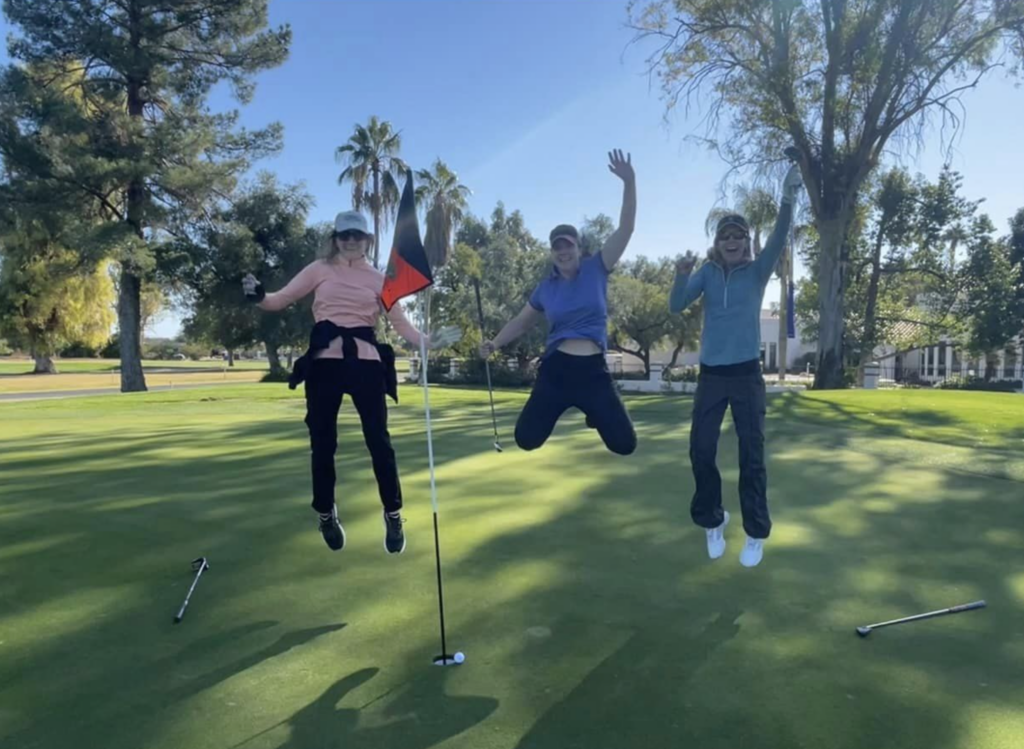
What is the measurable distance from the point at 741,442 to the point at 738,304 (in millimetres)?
889

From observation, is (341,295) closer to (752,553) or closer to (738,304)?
(738,304)

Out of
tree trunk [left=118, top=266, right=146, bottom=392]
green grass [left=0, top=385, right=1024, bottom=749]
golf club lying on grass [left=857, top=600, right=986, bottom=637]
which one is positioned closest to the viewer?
green grass [left=0, top=385, right=1024, bottom=749]

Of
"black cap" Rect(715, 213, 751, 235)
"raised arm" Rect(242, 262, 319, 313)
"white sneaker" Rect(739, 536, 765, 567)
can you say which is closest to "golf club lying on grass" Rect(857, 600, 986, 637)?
Answer: "white sneaker" Rect(739, 536, 765, 567)

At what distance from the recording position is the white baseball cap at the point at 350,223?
4887mm

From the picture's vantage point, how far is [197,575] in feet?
15.1

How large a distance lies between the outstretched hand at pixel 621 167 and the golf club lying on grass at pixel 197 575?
3631mm

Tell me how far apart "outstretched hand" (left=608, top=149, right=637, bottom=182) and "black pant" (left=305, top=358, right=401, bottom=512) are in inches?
79.0

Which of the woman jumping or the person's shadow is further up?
the woman jumping

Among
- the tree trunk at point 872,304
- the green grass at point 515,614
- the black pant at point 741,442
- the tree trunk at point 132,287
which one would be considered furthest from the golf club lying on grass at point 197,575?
the tree trunk at point 872,304

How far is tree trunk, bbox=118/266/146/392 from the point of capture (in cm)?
2875

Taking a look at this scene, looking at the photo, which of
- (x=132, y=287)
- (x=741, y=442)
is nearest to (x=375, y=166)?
(x=132, y=287)

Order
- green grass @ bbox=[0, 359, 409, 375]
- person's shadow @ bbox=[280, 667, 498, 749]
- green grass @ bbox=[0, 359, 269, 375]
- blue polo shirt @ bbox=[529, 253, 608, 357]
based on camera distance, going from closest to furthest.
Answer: person's shadow @ bbox=[280, 667, 498, 749], blue polo shirt @ bbox=[529, 253, 608, 357], green grass @ bbox=[0, 359, 409, 375], green grass @ bbox=[0, 359, 269, 375]

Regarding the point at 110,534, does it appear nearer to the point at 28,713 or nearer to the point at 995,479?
the point at 28,713

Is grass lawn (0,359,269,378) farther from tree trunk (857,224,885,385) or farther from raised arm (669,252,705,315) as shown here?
raised arm (669,252,705,315)
